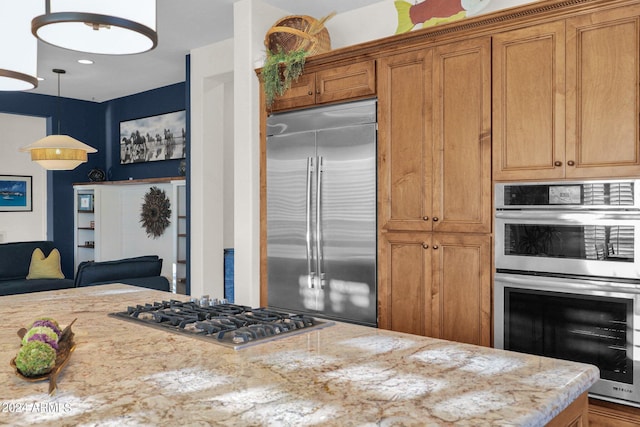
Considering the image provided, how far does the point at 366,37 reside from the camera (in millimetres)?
3971

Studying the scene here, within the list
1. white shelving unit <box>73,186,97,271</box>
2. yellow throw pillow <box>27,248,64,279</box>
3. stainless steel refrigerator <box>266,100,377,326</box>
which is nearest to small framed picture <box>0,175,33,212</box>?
white shelving unit <box>73,186,97,271</box>

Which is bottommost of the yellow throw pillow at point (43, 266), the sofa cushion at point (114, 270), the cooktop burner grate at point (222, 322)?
the yellow throw pillow at point (43, 266)

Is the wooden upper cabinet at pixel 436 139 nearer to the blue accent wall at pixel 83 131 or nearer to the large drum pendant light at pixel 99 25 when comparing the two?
the large drum pendant light at pixel 99 25

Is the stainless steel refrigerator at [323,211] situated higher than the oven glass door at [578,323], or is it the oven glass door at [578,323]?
the stainless steel refrigerator at [323,211]

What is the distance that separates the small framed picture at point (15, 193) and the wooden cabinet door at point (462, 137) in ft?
24.9

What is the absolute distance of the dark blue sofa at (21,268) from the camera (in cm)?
579

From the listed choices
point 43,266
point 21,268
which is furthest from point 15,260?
point 43,266

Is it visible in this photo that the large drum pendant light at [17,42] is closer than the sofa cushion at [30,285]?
Yes

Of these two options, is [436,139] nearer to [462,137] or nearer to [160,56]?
[462,137]

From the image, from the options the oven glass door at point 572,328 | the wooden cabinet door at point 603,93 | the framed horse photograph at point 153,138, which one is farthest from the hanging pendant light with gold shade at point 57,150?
the wooden cabinet door at point 603,93

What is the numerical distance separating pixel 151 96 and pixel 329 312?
182 inches

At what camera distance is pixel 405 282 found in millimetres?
3174

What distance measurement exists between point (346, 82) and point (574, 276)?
6.05 feet

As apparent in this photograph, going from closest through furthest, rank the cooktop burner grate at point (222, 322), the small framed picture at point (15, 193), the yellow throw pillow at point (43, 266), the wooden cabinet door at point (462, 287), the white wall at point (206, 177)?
the cooktop burner grate at point (222, 322) < the wooden cabinet door at point (462, 287) < the white wall at point (206, 177) < the yellow throw pillow at point (43, 266) < the small framed picture at point (15, 193)
